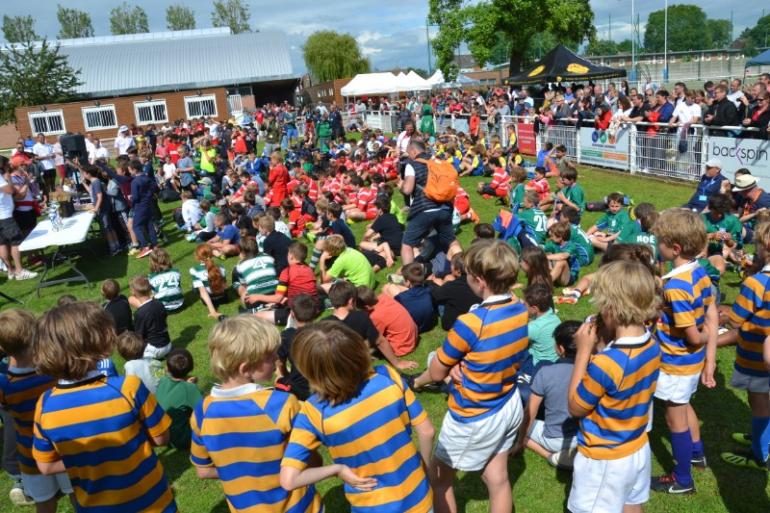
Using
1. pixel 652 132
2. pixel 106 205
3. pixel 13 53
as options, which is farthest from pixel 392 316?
pixel 13 53

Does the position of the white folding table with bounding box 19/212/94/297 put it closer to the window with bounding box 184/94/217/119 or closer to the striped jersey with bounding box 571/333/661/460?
the striped jersey with bounding box 571/333/661/460

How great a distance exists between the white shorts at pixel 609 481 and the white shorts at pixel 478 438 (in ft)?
1.25

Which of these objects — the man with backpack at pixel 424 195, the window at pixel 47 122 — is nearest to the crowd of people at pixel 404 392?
the man with backpack at pixel 424 195

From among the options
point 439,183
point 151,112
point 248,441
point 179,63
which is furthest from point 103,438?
point 179,63

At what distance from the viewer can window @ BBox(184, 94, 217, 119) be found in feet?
143

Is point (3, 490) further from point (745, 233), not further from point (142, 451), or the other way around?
point (745, 233)

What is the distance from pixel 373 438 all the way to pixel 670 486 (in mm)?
2544

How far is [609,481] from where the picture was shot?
2857 mm

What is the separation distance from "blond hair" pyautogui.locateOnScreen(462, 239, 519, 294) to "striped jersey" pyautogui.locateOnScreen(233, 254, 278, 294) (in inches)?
198

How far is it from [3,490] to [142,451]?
286 centimetres

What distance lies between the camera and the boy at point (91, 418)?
2.63 meters

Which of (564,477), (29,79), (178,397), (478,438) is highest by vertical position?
(29,79)

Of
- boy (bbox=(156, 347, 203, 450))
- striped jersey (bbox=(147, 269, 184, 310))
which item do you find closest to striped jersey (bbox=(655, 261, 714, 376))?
boy (bbox=(156, 347, 203, 450))

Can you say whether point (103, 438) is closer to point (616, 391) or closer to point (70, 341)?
point (70, 341)
